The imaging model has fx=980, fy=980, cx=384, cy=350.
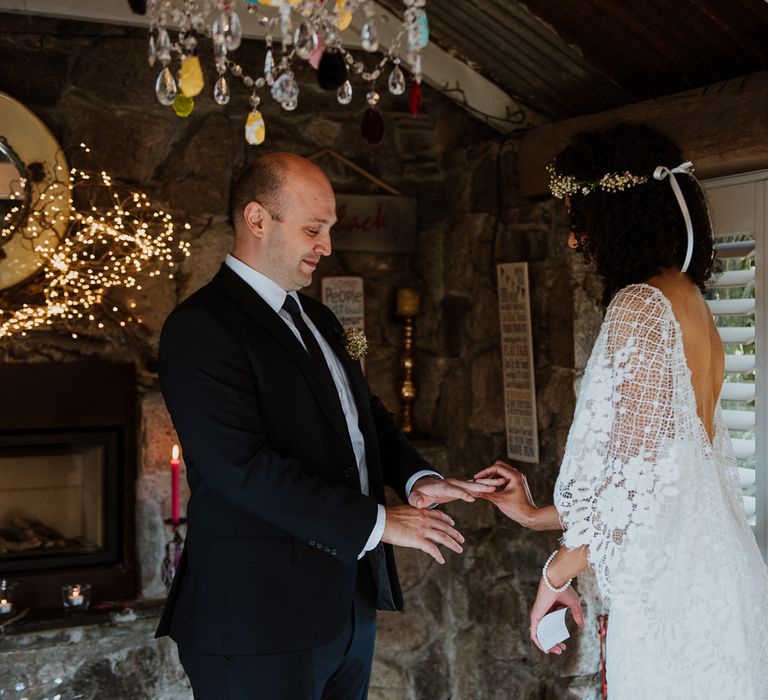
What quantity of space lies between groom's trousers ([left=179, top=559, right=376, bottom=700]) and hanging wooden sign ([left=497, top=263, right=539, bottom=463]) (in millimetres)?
1149

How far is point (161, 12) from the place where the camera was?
5.56 ft

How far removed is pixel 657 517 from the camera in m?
1.99

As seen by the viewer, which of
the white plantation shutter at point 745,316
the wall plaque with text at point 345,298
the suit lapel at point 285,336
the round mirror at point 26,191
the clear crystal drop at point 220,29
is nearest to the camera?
the clear crystal drop at point 220,29

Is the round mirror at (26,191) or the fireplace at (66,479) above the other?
the round mirror at (26,191)

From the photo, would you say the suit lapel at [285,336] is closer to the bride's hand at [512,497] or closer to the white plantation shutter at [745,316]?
the bride's hand at [512,497]

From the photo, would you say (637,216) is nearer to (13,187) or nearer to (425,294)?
(425,294)

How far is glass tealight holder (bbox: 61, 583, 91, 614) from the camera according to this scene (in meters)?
3.03

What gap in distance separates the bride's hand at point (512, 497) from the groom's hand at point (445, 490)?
0.9 inches

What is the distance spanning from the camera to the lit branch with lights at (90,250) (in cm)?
298

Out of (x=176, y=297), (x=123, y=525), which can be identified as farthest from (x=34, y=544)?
(x=176, y=297)

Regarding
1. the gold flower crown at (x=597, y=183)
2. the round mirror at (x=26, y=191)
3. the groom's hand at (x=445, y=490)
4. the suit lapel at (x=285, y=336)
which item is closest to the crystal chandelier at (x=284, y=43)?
the suit lapel at (x=285, y=336)

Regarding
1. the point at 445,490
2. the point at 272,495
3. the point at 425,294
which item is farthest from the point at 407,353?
Answer: the point at 272,495

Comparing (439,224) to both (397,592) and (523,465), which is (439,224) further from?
(397,592)

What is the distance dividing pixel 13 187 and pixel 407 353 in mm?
1480
